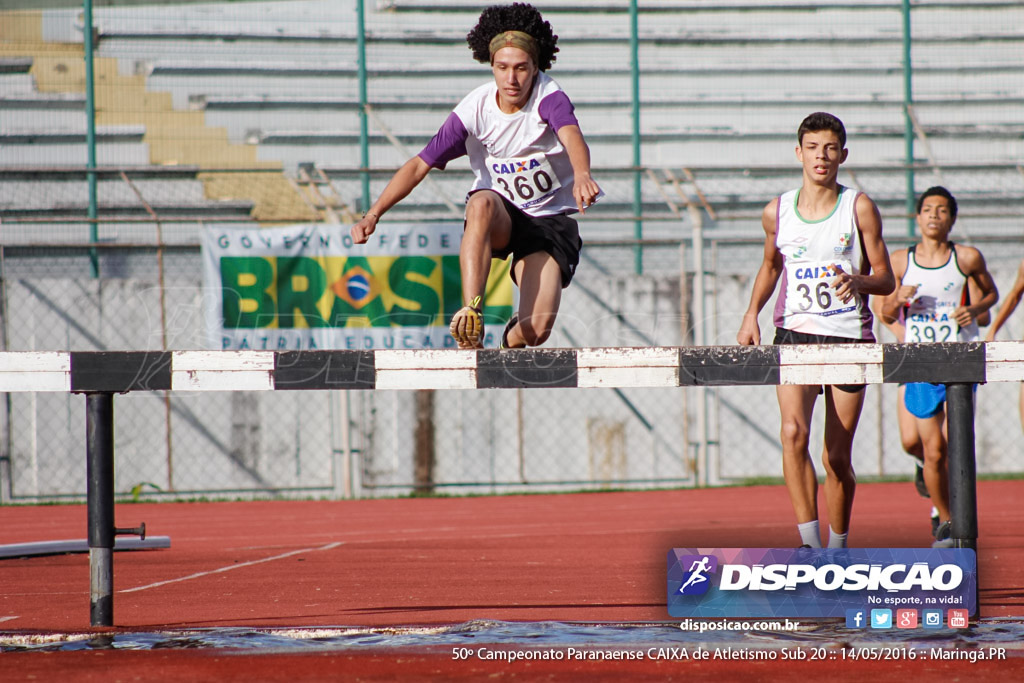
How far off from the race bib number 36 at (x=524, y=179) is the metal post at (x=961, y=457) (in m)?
1.75

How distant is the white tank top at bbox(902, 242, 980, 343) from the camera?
650 cm

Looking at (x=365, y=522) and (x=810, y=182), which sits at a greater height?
(x=810, y=182)

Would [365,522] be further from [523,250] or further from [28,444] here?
[523,250]

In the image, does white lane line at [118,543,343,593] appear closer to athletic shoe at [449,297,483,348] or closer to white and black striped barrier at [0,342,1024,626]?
white and black striped barrier at [0,342,1024,626]

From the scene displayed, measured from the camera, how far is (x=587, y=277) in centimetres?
1223

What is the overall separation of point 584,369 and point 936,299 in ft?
11.6

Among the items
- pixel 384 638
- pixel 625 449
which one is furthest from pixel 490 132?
pixel 625 449

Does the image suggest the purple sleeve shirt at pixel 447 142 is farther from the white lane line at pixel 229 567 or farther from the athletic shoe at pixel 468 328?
the white lane line at pixel 229 567

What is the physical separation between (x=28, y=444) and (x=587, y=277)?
5.71 meters

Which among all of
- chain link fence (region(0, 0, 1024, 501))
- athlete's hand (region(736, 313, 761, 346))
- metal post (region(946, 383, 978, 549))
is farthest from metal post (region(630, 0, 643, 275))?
metal post (region(946, 383, 978, 549))

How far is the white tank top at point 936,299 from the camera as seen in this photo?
256 inches

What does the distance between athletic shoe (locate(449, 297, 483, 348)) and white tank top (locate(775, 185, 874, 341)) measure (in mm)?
1463

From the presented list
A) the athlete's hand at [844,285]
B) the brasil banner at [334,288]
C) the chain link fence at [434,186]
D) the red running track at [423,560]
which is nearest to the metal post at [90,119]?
the chain link fence at [434,186]

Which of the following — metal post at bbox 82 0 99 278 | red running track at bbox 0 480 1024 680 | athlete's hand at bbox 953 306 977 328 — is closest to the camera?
red running track at bbox 0 480 1024 680
